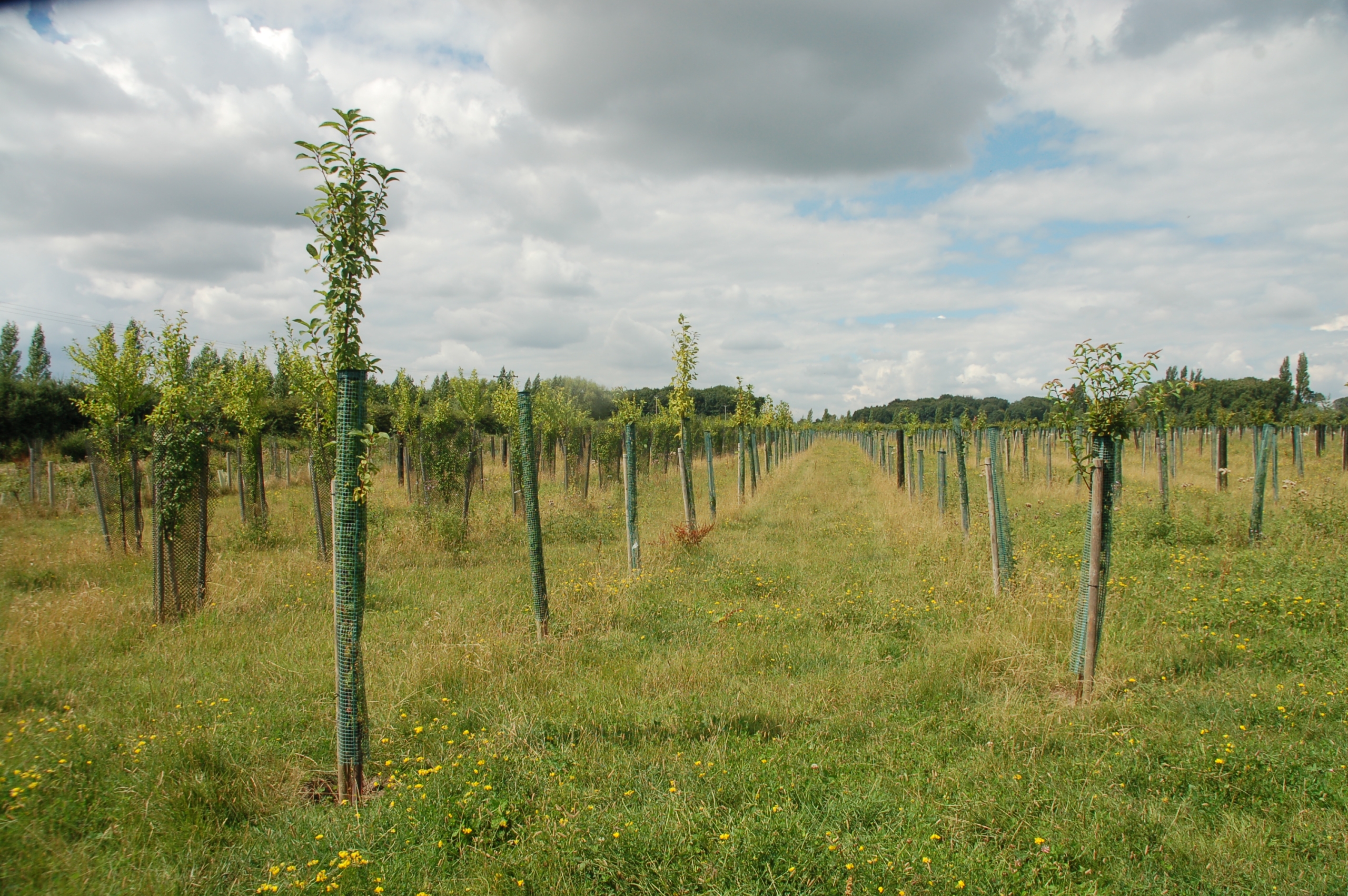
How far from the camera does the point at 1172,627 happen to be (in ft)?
20.6

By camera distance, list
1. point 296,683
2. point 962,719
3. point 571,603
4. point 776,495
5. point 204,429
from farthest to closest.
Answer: point 776,495, point 204,429, point 571,603, point 296,683, point 962,719

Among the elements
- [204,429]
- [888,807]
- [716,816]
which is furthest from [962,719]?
[204,429]

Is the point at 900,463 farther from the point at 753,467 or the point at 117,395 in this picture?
the point at 117,395

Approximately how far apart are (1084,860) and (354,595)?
3948 mm

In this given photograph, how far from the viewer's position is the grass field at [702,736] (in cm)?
306

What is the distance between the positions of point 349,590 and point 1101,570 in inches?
209

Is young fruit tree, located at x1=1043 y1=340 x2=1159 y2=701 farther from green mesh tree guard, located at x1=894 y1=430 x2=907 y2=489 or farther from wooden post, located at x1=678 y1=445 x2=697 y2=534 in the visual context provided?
green mesh tree guard, located at x1=894 y1=430 x2=907 y2=489

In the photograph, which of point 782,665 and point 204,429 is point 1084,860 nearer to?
point 782,665

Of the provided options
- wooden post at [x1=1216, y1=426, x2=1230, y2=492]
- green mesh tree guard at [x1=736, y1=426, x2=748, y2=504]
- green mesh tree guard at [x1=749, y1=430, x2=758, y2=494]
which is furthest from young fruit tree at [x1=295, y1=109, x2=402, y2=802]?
wooden post at [x1=1216, y1=426, x2=1230, y2=492]

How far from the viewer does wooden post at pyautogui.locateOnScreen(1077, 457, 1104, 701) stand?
5.02 m

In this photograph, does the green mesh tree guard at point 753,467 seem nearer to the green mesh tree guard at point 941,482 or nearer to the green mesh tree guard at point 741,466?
the green mesh tree guard at point 741,466

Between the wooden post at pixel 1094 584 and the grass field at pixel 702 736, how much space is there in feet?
0.52

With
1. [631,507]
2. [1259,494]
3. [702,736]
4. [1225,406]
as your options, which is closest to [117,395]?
[631,507]

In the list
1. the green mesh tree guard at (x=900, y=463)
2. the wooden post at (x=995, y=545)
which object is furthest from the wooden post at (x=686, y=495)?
the green mesh tree guard at (x=900, y=463)
